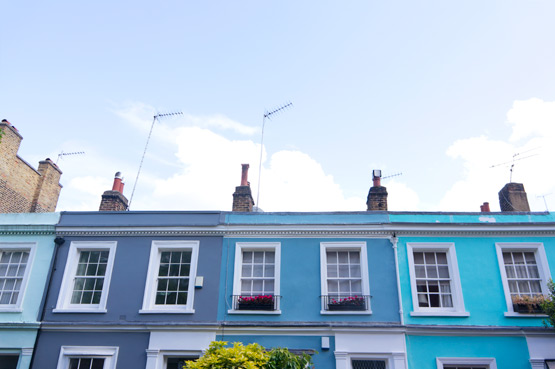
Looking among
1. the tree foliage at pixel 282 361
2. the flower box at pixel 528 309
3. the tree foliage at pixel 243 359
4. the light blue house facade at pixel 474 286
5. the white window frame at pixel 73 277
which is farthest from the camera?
the white window frame at pixel 73 277

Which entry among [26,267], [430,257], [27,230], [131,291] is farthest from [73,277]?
[430,257]

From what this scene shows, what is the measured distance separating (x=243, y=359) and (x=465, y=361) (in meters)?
6.79

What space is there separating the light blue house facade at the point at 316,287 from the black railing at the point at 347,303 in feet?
0.10

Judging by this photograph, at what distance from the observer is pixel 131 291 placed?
563 inches

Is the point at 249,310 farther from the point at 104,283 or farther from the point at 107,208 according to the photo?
the point at 107,208

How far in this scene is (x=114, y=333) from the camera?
13711 mm

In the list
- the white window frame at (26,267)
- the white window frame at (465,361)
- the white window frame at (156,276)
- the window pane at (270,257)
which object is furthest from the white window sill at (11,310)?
the white window frame at (465,361)

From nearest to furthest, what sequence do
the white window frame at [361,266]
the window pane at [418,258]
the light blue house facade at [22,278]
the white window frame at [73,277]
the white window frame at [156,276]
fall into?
the white window frame at [361,266], the light blue house facade at [22,278], the white window frame at [156,276], the white window frame at [73,277], the window pane at [418,258]

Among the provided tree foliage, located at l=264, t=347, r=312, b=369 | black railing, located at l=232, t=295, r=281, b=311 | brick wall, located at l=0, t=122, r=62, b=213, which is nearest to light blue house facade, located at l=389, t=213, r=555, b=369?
tree foliage, located at l=264, t=347, r=312, b=369

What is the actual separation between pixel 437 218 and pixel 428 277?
6.68ft

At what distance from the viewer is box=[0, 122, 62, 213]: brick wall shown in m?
19.3

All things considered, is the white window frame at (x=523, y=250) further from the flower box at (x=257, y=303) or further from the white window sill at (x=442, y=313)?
the flower box at (x=257, y=303)

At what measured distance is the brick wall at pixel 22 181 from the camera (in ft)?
63.3

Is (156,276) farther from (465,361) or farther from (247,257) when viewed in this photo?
(465,361)
